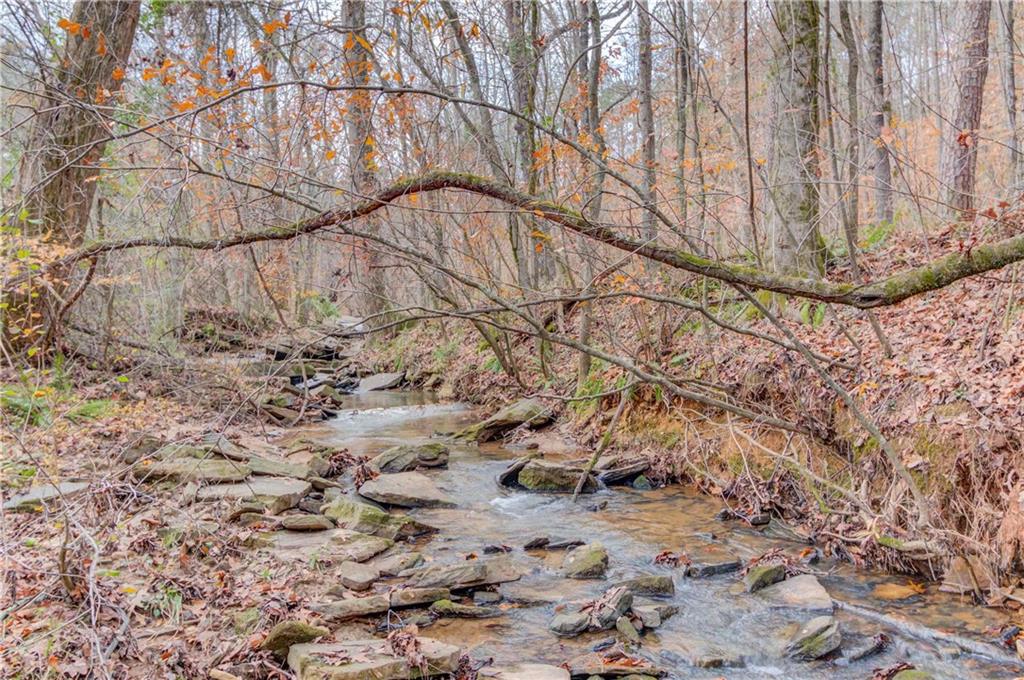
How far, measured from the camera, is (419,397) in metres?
15.0

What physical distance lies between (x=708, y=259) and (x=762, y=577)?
2.61 meters

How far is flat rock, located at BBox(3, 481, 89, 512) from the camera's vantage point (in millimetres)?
5738

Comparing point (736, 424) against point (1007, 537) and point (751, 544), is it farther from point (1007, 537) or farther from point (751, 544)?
point (1007, 537)

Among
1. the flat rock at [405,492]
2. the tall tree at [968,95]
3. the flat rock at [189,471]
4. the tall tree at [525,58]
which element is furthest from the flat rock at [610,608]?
the tall tree at [968,95]

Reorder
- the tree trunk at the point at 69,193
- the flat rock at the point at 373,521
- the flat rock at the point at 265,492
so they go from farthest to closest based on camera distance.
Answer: the tree trunk at the point at 69,193 < the flat rock at the point at 265,492 < the flat rock at the point at 373,521

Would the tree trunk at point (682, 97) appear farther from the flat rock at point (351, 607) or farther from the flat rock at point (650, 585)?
the flat rock at point (351, 607)

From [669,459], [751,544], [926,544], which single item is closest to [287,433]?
[669,459]

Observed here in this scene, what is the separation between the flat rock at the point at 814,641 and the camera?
4.35 meters

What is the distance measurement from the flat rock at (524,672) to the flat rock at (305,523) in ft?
9.09

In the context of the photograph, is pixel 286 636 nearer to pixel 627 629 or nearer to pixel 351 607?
pixel 351 607

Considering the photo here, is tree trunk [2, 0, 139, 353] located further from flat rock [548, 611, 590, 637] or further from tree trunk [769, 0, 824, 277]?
tree trunk [769, 0, 824, 277]

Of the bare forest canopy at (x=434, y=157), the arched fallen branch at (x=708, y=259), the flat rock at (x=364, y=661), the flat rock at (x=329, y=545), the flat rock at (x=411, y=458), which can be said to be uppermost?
the bare forest canopy at (x=434, y=157)

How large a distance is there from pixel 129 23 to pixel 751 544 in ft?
36.9

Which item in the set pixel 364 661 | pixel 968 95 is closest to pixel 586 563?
pixel 364 661
